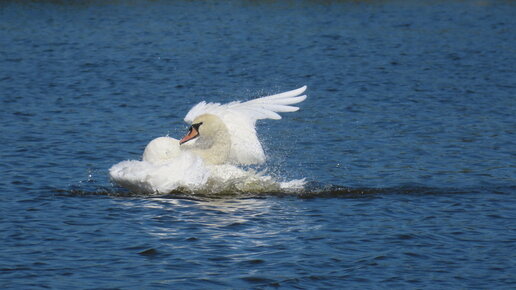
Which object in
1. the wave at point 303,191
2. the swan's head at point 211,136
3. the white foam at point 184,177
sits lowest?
the wave at point 303,191

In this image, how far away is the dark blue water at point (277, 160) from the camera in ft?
31.2

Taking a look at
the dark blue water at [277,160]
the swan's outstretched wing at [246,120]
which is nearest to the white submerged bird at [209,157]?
the swan's outstretched wing at [246,120]

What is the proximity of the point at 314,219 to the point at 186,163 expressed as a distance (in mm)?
1873

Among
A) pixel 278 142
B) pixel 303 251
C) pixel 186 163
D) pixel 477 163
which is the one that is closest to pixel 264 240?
pixel 303 251

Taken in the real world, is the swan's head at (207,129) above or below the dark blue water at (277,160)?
above

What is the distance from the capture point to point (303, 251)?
9945 millimetres

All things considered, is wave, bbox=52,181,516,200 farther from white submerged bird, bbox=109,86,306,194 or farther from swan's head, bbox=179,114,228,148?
swan's head, bbox=179,114,228,148

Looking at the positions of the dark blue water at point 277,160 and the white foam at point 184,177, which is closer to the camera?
the dark blue water at point 277,160

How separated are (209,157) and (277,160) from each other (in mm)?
2530

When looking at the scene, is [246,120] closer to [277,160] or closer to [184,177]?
[277,160]

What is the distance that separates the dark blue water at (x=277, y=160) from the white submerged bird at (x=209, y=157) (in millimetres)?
237

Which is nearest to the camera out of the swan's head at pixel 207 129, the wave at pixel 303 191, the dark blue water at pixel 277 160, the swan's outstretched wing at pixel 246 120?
the dark blue water at pixel 277 160

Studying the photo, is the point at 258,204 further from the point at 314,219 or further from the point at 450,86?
the point at 450,86

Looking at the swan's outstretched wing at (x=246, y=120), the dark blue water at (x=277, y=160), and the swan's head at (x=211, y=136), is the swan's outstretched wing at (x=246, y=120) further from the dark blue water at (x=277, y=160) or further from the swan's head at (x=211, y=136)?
the dark blue water at (x=277, y=160)
